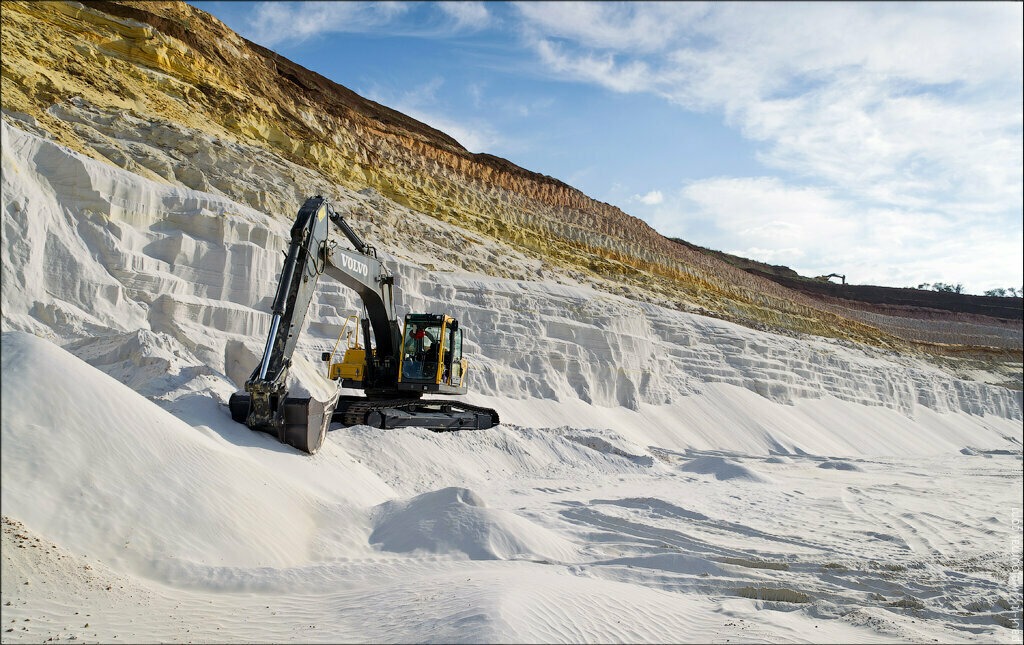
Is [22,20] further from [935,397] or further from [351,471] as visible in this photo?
[935,397]

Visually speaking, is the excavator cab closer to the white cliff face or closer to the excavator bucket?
the white cliff face

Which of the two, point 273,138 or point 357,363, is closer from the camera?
point 357,363

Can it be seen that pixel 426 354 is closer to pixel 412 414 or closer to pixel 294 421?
pixel 412 414

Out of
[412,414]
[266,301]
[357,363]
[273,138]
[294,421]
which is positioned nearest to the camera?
[294,421]

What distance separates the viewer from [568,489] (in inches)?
481

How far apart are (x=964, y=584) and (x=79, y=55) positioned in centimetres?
2257

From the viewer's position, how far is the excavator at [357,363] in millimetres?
9500

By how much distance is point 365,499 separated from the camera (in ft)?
30.6

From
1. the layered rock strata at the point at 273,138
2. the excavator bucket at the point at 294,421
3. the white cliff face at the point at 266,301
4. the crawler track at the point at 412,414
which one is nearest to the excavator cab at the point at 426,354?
the crawler track at the point at 412,414

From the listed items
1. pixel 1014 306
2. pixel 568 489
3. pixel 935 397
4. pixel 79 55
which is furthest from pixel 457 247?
pixel 1014 306

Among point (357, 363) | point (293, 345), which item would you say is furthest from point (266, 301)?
point (293, 345)

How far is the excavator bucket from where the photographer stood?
9.63m

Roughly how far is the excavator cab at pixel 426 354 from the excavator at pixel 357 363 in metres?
0.02

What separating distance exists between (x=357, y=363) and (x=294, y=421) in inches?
142
